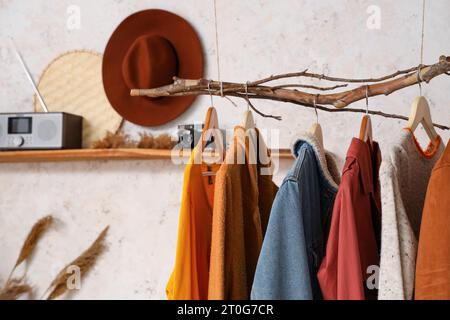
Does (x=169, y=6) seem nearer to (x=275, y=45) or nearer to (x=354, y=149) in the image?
(x=275, y=45)

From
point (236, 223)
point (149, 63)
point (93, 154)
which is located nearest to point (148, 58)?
point (149, 63)

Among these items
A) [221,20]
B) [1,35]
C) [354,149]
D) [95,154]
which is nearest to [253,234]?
[354,149]

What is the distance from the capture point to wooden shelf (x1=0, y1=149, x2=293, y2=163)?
191cm

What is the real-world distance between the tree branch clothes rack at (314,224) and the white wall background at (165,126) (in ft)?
2.81

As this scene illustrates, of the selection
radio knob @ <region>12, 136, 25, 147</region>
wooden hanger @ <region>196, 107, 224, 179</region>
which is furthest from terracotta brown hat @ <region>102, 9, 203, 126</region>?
wooden hanger @ <region>196, 107, 224, 179</region>

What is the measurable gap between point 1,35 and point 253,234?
5.59ft

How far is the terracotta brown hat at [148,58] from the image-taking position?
6.54 ft

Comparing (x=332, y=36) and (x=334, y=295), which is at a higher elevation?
(x=332, y=36)

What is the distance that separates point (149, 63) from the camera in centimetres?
197

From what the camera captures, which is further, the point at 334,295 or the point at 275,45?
the point at 275,45

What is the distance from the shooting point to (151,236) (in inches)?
81.9

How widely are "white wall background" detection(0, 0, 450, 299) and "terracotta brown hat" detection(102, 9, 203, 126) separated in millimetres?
55

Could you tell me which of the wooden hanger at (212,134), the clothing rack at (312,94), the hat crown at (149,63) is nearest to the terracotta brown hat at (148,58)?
the hat crown at (149,63)

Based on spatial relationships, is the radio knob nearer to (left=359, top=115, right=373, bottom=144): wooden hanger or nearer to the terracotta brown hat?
the terracotta brown hat
